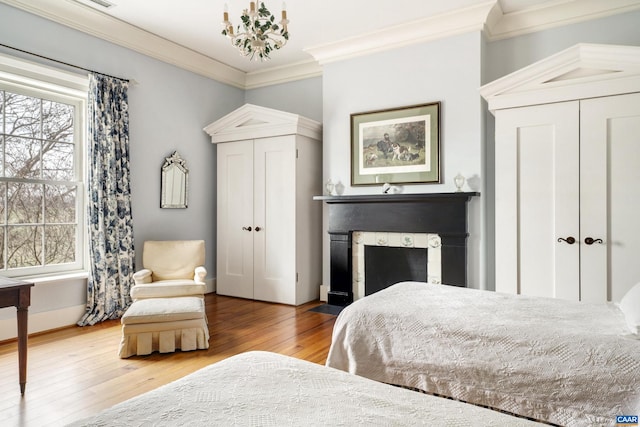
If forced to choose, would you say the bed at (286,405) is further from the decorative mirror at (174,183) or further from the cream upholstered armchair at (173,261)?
the decorative mirror at (174,183)

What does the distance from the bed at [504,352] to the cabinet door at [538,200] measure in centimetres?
110

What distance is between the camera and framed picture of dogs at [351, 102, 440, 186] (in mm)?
4172

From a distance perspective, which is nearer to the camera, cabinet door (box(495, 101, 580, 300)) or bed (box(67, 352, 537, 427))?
bed (box(67, 352, 537, 427))

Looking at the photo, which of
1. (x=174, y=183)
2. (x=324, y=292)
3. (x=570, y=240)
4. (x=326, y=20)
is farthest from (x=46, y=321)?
(x=570, y=240)

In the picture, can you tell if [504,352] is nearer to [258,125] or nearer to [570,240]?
[570,240]

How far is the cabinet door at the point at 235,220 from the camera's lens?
16.7ft

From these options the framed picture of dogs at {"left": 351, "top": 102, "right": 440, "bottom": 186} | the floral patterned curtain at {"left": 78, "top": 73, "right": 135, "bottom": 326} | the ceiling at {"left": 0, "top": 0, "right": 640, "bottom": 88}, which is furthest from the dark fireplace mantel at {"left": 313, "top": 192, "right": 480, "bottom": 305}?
the floral patterned curtain at {"left": 78, "top": 73, "right": 135, "bottom": 326}

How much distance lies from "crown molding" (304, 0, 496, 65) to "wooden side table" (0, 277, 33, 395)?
3746 mm

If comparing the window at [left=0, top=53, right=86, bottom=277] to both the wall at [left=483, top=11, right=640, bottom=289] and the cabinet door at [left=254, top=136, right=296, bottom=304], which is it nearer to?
the cabinet door at [left=254, top=136, right=296, bottom=304]

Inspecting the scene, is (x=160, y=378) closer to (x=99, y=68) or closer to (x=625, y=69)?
(x=99, y=68)

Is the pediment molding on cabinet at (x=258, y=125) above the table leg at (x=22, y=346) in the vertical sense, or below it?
above

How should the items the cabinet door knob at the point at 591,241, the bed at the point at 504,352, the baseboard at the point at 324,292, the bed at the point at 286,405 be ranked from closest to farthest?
the bed at the point at 286,405 → the bed at the point at 504,352 → the cabinet door knob at the point at 591,241 → the baseboard at the point at 324,292

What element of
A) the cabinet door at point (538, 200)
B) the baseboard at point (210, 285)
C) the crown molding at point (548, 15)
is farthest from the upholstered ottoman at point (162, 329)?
the crown molding at point (548, 15)

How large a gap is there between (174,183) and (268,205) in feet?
3.81
